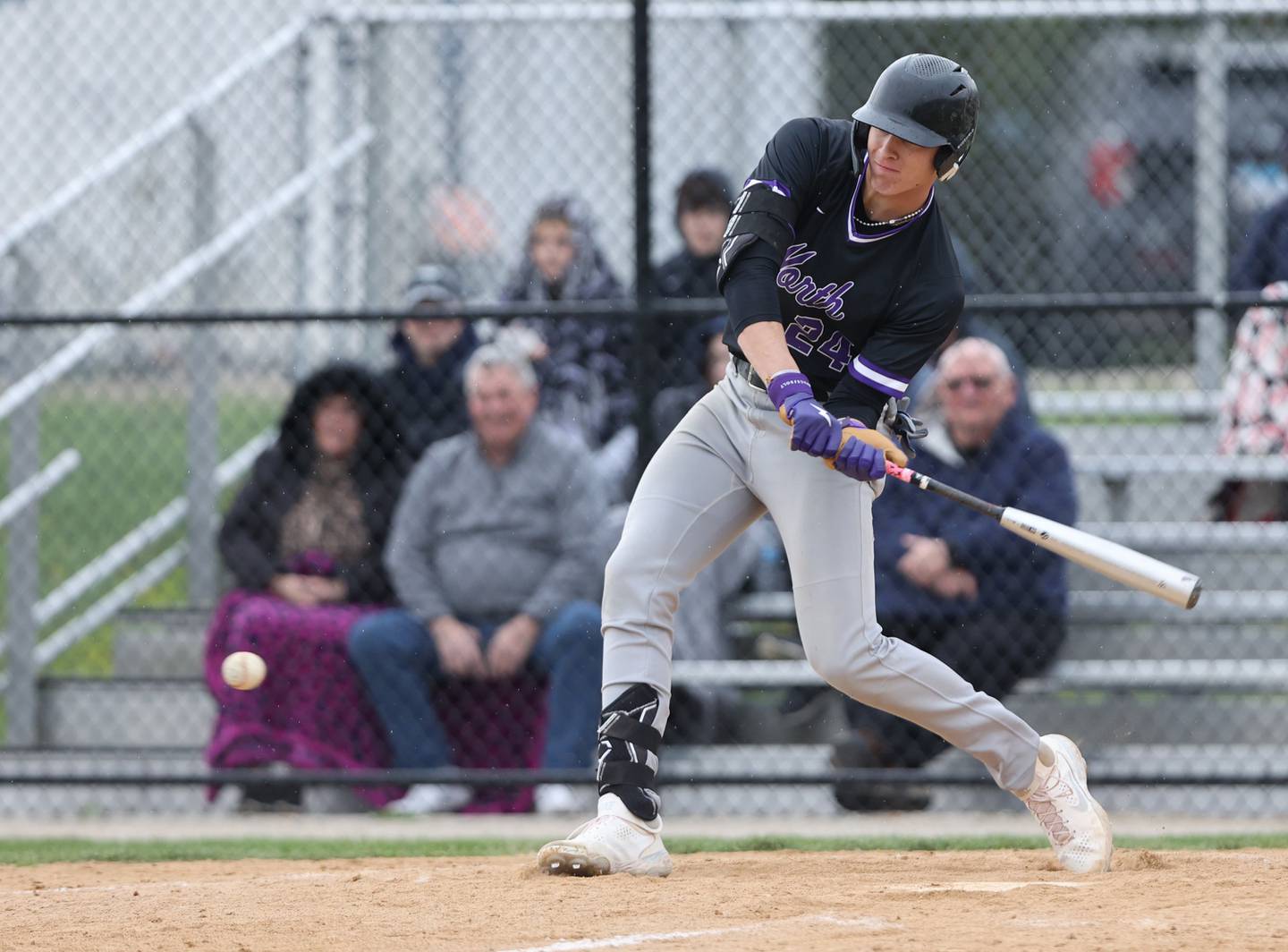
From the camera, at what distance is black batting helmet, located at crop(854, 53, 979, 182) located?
4098mm

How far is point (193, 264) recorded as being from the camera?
23.9 feet

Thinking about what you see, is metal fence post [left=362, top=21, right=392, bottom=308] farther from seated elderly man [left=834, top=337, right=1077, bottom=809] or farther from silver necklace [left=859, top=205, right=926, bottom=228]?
silver necklace [left=859, top=205, right=926, bottom=228]

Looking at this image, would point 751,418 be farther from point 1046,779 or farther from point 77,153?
point 77,153

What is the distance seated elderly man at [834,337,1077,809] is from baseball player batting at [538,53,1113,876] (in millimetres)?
1806

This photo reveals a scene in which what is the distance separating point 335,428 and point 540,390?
0.78m

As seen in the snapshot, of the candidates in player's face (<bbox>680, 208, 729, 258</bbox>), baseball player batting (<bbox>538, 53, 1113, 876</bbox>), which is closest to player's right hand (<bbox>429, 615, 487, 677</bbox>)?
player's face (<bbox>680, 208, 729, 258</bbox>)

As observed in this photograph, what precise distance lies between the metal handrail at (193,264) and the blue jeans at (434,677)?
1.45m

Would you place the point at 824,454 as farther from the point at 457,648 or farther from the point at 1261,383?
the point at 1261,383

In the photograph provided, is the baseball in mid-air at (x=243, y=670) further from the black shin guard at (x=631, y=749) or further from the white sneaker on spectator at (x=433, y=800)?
the black shin guard at (x=631, y=749)

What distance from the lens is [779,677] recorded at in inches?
248

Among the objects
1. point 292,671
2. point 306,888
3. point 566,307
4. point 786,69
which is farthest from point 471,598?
point 786,69

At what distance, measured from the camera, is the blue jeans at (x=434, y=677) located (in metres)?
6.29

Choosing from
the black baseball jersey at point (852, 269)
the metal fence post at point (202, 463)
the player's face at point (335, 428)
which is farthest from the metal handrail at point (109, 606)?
the black baseball jersey at point (852, 269)

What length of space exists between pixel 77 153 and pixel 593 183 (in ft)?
7.41
